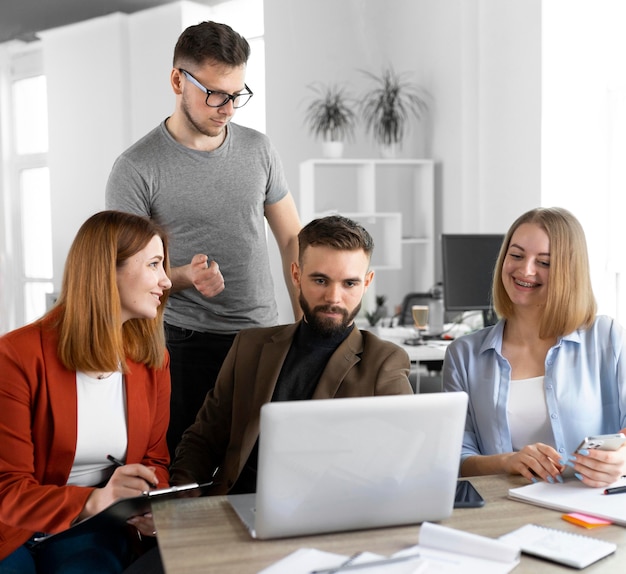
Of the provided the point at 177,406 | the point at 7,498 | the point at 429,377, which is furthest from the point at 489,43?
the point at 7,498

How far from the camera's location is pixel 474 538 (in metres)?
1.19

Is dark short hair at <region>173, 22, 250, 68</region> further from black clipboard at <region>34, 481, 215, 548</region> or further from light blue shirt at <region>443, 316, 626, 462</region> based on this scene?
black clipboard at <region>34, 481, 215, 548</region>

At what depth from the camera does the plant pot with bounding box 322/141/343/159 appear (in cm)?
523

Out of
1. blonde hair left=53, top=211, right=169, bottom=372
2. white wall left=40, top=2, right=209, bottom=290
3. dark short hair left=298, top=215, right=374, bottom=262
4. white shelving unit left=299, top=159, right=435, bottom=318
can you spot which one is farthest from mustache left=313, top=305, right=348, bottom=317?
white shelving unit left=299, top=159, right=435, bottom=318

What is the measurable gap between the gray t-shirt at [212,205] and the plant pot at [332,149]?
2765 mm

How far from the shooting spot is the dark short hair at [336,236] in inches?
72.6

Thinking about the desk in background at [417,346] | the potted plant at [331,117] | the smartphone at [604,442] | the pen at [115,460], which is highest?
the potted plant at [331,117]

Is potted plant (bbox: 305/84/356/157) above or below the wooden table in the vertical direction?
above

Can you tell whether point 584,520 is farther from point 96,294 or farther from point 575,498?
point 96,294

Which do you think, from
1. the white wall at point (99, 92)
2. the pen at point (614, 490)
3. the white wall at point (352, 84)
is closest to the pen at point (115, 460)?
the pen at point (614, 490)

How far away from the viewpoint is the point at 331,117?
5.33 meters

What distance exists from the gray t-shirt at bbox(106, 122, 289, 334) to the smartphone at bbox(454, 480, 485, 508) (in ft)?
3.55

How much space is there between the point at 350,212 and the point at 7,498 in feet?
13.5

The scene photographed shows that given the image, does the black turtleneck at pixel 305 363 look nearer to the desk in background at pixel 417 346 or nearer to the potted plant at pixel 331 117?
the desk in background at pixel 417 346
